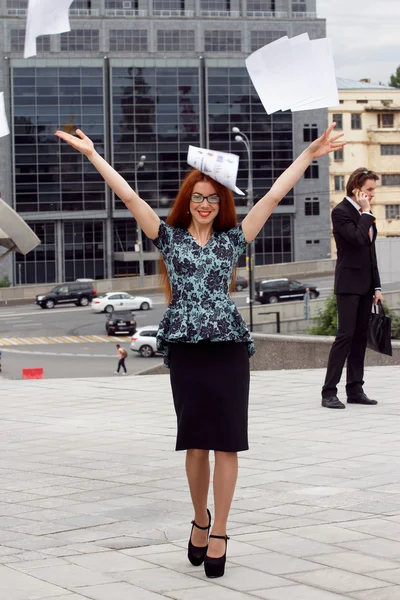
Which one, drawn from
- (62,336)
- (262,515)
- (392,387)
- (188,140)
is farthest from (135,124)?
(262,515)

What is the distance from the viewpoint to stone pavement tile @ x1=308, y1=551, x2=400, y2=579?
177 inches

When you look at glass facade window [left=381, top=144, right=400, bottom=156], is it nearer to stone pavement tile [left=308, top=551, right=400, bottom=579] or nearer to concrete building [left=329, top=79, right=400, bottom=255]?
concrete building [left=329, top=79, right=400, bottom=255]

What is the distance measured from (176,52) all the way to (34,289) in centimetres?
2868

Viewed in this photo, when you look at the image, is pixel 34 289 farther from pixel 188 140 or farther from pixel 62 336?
pixel 188 140

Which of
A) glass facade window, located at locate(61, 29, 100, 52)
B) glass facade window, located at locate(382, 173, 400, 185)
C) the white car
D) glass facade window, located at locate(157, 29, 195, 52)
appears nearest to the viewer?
the white car

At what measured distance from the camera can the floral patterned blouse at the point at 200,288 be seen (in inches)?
187

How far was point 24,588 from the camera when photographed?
4.25 m

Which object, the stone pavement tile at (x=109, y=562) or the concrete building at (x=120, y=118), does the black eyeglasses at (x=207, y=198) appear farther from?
the concrete building at (x=120, y=118)

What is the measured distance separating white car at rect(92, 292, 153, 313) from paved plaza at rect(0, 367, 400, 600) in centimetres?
5005

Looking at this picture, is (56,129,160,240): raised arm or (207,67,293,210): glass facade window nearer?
(56,129,160,240): raised arm

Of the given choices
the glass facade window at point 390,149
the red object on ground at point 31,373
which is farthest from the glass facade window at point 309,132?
the red object on ground at point 31,373

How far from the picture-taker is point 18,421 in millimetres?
9805

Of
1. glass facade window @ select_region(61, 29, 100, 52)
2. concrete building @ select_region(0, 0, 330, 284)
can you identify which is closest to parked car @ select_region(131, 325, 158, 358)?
concrete building @ select_region(0, 0, 330, 284)

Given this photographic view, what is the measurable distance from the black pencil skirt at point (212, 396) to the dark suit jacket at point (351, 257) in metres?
4.56
